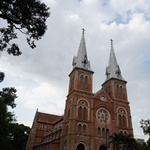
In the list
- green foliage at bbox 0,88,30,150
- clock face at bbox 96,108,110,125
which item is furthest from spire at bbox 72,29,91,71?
green foliage at bbox 0,88,30,150

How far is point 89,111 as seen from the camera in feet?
126

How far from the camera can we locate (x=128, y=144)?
28.6 metres

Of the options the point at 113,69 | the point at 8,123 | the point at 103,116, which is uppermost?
the point at 113,69

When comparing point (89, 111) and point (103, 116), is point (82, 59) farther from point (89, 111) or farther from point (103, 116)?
point (103, 116)

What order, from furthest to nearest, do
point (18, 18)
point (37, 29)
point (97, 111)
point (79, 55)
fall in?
point (79, 55)
point (97, 111)
point (37, 29)
point (18, 18)

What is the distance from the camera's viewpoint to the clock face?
38719 millimetres

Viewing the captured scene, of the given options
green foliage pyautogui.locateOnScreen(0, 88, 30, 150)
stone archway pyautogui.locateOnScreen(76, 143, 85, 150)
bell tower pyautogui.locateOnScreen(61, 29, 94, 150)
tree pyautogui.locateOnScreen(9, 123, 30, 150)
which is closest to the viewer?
green foliage pyautogui.locateOnScreen(0, 88, 30, 150)

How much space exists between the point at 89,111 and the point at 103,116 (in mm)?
3710

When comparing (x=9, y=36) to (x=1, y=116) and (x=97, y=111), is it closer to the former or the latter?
(x=1, y=116)

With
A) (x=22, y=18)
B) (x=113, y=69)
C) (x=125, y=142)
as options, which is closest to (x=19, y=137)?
(x=113, y=69)

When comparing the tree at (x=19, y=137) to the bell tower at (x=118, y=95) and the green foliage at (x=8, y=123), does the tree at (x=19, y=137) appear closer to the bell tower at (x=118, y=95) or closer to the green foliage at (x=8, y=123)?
the green foliage at (x=8, y=123)

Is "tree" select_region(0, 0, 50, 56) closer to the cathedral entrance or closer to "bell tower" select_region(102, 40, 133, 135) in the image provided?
the cathedral entrance

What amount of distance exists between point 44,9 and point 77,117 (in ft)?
92.3

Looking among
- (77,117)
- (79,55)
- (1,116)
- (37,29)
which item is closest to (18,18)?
(37,29)
